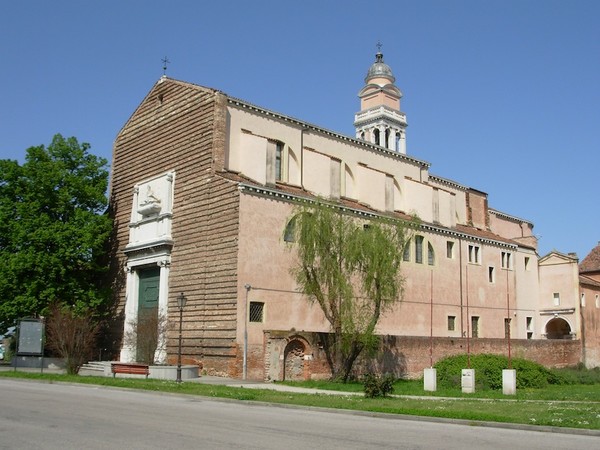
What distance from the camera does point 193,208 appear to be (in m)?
35.3

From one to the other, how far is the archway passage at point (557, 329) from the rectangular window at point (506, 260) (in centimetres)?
634

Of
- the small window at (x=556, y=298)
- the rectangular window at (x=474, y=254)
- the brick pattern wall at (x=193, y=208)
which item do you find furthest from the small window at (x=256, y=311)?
the small window at (x=556, y=298)

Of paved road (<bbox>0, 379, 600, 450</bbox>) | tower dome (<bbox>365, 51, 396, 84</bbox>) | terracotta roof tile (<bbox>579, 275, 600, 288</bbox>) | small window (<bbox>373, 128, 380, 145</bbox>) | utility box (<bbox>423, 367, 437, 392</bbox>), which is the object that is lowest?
paved road (<bbox>0, 379, 600, 450</bbox>)

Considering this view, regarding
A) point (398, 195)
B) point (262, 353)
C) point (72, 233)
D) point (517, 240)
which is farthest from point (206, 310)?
point (517, 240)

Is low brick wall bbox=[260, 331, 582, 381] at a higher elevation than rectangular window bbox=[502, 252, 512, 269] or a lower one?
lower

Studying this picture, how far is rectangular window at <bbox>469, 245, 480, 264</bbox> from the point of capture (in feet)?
153

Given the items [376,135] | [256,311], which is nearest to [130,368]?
[256,311]

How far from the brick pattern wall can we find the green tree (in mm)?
2128

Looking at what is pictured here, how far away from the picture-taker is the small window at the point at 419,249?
41969mm

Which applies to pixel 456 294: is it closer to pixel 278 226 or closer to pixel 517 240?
pixel 517 240

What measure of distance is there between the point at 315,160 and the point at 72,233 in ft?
49.0

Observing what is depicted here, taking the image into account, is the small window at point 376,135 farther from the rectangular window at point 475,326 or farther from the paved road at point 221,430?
the paved road at point 221,430

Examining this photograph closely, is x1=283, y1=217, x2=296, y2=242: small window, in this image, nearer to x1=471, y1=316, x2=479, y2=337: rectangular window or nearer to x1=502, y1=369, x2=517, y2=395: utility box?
x1=502, y1=369, x2=517, y2=395: utility box

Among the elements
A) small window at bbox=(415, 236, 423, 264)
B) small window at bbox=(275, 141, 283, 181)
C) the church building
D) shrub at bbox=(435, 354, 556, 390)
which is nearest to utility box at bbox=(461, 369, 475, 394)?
shrub at bbox=(435, 354, 556, 390)
